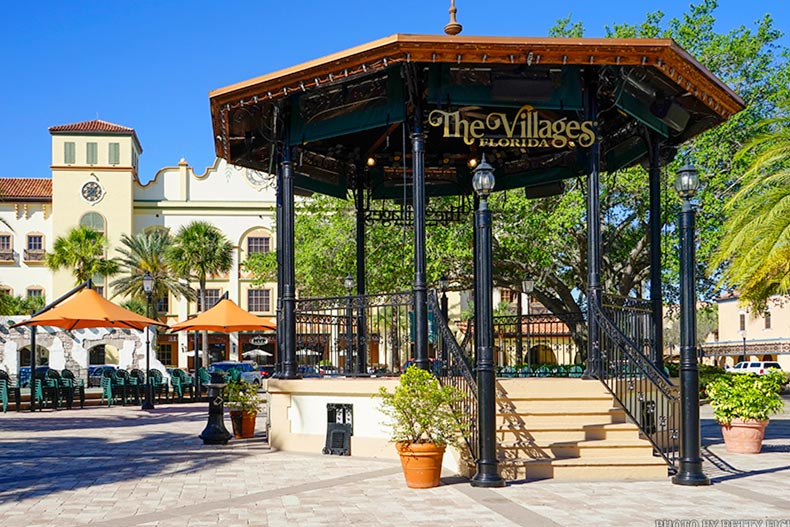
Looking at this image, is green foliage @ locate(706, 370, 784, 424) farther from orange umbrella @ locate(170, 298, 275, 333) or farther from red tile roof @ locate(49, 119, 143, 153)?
red tile roof @ locate(49, 119, 143, 153)

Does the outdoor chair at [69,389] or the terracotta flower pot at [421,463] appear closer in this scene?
the terracotta flower pot at [421,463]

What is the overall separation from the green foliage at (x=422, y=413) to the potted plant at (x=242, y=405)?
18.3 feet

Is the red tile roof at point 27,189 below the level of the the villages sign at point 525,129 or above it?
above

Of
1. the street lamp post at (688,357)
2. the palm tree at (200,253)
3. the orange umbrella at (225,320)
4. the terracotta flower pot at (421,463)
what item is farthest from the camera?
the palm tree at (200,253)

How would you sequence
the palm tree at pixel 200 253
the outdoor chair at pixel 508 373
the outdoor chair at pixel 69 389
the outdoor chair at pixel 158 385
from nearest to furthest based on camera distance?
the outdoor chair at pixel 508 373
the outdoor chair at pixel 69 389
the outdoor chair at pixel 158 385
the palm tree at pixel 200 253

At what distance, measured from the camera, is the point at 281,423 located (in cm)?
1262

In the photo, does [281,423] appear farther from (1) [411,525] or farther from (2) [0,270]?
(2) [0,270]

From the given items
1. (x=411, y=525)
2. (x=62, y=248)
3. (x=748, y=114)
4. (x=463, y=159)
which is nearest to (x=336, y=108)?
(x=463, y=159)

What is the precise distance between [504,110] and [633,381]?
191 inches

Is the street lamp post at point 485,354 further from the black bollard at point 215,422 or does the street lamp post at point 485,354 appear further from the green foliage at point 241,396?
the green foliage at point 241,396

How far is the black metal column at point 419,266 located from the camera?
10.6 meters

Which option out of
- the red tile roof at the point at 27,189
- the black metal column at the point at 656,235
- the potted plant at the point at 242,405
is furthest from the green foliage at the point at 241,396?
the red tile roof at the point at 27,189

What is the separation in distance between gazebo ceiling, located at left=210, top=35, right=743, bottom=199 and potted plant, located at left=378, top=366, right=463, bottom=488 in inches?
131

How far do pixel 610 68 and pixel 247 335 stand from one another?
5406 centimetres
